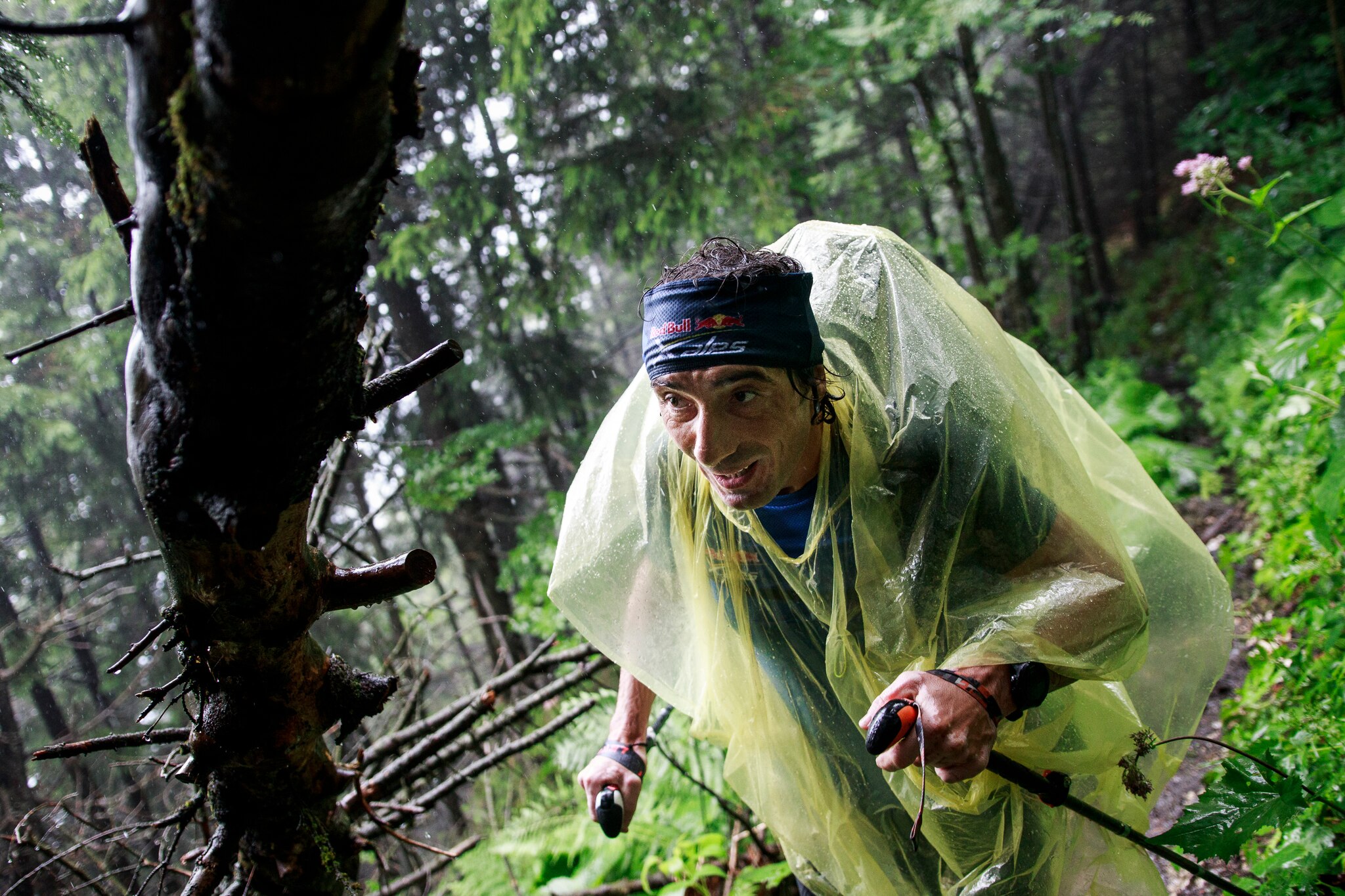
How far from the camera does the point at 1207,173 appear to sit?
2773mm

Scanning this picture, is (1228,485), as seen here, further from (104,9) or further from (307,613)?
(104,9)

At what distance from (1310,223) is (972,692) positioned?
274 inches

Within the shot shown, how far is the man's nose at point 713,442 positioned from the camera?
174 centimetres

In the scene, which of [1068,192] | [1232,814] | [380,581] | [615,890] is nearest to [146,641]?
[380,581]

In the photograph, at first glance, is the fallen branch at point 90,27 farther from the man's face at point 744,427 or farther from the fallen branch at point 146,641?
the man's face at point 744,427

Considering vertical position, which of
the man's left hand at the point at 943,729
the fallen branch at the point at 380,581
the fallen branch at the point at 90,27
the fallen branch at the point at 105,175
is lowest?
the man's left hand at the point at 943,729

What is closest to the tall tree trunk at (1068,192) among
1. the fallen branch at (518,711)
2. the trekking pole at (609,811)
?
the fallen branch at (518,711)

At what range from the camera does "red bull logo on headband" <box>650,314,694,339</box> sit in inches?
69.5

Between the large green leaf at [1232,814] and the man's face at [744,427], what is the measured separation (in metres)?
1.12

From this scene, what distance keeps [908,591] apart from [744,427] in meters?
0.53

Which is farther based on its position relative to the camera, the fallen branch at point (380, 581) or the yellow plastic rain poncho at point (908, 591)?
the yellow plastic rain poncho at point (908, 591)

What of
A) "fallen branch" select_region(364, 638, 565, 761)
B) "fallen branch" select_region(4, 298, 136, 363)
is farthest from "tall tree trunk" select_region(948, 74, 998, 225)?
"fallen branch" select_region(4, 298, 136, 363)

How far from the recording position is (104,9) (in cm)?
331

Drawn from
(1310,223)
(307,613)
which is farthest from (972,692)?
(1310,223)
